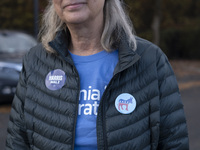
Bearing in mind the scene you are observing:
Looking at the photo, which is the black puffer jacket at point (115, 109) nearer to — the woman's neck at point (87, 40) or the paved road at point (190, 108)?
the woman's neck at point (87, 40)

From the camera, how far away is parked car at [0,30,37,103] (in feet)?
22.8

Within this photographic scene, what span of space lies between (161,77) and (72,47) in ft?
1.73

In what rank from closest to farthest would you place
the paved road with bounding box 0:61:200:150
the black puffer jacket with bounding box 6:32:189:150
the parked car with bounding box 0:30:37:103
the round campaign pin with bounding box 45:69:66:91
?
the black puffer jacket with bounding box 6:32:189:150
the round campaign pin with bounding box 45:69:66:91
the paved road with bounding box 0:61:200:150
the parked car with bounding box 0:30:37:103

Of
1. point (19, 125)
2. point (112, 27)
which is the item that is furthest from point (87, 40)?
point (19, 125)

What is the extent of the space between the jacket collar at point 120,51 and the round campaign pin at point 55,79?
0.08 metres

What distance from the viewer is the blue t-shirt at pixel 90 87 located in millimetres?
1824

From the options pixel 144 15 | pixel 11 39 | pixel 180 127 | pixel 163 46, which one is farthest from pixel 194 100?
pixel 144 15

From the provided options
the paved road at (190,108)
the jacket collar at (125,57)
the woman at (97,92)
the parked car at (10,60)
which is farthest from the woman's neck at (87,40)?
the parked car at (10,60)

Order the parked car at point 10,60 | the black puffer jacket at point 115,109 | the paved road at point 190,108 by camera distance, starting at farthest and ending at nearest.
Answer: the parked car at point 10,60
the paved road at point 190,108
the black puffer jacket at point 115,109

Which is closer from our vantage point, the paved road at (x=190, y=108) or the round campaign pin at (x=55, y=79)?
the round campaign pin at (x=55, y=79)

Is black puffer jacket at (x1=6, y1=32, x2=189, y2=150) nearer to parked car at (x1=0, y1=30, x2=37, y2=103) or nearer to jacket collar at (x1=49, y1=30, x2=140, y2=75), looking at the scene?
jacket collar at (x1=49, y1=30, x2=140, y2=75)

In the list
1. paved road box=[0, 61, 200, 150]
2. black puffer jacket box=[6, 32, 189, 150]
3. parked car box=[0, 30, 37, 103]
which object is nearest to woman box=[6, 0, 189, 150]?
black puffer jacket box=[6, 32, 189, 150]

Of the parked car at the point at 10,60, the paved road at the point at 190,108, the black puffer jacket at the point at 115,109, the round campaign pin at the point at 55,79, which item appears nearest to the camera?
the black puffer jacket at the point at 115,109

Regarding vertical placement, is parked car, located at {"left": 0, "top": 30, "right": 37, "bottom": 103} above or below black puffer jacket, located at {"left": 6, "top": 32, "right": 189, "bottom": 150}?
below
